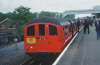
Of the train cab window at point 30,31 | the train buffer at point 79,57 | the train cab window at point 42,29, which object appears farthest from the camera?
the train cab window at point 30,31

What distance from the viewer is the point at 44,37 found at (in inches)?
774

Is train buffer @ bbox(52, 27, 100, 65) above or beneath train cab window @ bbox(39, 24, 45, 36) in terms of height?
beneath

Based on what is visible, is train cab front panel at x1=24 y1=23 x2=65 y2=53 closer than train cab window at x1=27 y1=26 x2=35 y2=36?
Yes

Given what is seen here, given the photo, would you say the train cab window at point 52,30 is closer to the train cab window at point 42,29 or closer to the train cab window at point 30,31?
the train cab window at point 42,29

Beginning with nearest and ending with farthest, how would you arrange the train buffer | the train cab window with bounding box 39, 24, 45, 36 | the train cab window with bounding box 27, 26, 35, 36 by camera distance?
the train buffer < the train cab window with bounding box 39, 24, 45, 36 < the train cab window with bounding box 27, 26, 35, 36

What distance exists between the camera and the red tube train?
19.6 meters

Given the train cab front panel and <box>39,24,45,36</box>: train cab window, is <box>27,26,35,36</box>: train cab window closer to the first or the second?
the train cab front panel

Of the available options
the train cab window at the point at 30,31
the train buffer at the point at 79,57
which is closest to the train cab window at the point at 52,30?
the train cab window at the point at 30,31

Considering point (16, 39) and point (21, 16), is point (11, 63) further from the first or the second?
point (21, 16)

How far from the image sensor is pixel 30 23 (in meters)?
20.0

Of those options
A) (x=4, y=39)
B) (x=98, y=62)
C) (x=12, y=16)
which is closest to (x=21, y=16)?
(x=12, y=16)

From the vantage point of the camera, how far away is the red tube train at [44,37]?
64.4 feet

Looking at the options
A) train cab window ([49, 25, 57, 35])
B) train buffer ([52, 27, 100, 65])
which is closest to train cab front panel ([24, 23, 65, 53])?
train cab window ([49, 25, 57, 35])

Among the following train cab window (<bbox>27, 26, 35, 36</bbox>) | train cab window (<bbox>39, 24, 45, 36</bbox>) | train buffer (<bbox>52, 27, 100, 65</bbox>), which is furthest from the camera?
train cab window (<bbox>27, 26, 35, 36</bbox>)
